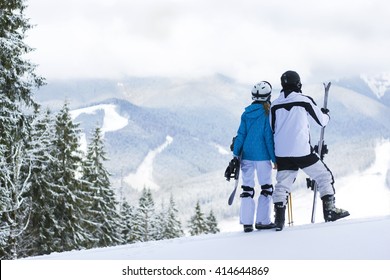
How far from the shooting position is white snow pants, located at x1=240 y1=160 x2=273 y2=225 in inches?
359

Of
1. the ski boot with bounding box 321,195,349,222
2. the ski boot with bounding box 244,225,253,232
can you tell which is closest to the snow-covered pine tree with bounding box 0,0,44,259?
the ski boot with bounding box 244,225,253,232

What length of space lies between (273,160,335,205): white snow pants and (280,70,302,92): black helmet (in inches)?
55.0

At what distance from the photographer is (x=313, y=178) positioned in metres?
8.94

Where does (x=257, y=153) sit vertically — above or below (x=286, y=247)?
above

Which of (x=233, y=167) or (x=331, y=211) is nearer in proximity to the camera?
(x=331, y=211)

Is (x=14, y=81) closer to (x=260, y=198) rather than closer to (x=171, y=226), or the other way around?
(x=260, y=198)

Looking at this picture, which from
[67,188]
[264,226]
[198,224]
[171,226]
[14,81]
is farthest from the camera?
[198,224]

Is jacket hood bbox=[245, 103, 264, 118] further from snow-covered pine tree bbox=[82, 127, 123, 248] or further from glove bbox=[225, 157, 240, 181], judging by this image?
snow-covered pine tree bbox=[82, 127, 123, 248]

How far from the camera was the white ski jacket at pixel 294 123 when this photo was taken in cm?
870

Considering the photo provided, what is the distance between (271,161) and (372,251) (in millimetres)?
3510

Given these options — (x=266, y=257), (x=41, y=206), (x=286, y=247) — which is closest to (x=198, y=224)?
(x=41, y=206)

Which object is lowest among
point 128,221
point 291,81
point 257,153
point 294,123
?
point 128,221

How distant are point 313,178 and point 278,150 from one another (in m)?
0.81
